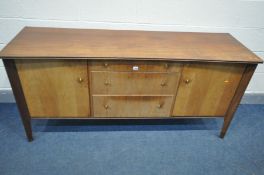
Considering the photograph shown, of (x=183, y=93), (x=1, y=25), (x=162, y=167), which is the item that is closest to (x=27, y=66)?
(x=1, y=25)

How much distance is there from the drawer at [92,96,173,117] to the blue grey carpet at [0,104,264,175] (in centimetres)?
26

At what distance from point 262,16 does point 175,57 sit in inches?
37.6

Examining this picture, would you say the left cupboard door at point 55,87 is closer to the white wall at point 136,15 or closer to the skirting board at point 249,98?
the white wall at point 136,15

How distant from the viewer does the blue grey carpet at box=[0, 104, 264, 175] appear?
1.45 m

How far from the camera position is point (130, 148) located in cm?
160

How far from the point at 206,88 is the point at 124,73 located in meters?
0.56

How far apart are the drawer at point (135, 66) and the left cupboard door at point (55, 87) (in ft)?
0.26

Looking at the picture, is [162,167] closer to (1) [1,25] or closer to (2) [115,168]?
(2) [115,168]

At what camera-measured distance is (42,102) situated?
140cm

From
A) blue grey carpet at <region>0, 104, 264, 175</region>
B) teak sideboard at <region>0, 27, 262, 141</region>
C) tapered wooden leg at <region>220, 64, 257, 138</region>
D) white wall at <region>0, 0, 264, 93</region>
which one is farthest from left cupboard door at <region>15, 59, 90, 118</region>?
tapered wooden leg at <region>220, 64, 257, 138</region>

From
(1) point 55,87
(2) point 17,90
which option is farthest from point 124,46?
(2) point 17,90

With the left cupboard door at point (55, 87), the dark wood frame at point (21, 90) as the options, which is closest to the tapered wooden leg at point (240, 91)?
the dark wood frame at point (21, 90)

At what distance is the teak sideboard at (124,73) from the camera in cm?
123

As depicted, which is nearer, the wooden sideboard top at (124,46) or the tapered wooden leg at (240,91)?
the wooden sideboard top at (124,46)
